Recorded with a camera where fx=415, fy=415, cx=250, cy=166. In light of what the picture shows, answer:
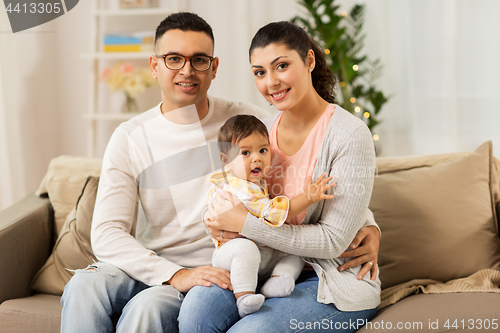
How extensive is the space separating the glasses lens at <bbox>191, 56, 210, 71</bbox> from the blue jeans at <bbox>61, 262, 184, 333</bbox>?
0.76 meters

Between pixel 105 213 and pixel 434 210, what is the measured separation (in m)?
1.21

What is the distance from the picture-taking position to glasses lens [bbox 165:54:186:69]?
1.48m

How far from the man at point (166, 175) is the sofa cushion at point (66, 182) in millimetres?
405

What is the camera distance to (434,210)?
158cm

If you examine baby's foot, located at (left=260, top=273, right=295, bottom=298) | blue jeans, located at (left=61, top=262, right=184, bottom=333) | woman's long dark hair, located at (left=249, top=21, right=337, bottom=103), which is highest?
woman's long dark hair, located at (left=249, top=21, right=337, bottom=103)

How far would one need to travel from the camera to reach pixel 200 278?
1261 mm

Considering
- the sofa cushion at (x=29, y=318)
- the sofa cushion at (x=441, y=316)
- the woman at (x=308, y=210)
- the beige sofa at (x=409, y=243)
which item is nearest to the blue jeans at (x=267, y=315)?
the woman at (x=308, y=210)

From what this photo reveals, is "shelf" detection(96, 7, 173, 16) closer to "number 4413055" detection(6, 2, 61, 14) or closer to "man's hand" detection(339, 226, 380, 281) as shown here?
"number 4413055" detection(6, 2, 61, 14)

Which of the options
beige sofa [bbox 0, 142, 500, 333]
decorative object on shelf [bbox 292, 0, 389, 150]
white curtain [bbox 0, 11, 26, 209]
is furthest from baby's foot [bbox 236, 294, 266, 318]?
white curtain [bbox 0, 11, 26, 209]

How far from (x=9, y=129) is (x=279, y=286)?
226 centimetres

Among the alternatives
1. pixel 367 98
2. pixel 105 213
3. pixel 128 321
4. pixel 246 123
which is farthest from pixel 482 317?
pixel 367 98

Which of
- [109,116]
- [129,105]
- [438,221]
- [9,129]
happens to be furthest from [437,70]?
[9,129]

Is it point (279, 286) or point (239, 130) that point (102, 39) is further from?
point (279, 286)

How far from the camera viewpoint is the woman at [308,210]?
118cm
